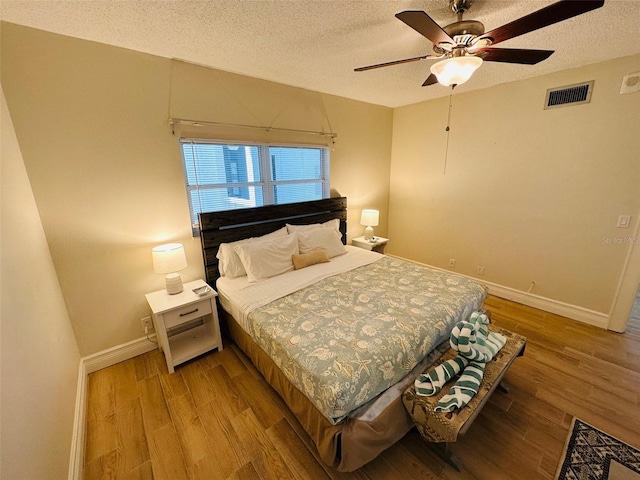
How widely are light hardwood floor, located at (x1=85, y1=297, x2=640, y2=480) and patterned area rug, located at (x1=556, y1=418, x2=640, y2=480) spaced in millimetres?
51

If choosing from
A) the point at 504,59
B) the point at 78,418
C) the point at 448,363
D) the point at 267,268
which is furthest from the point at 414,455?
the point at 504,59

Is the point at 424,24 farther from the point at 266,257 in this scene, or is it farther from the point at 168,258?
the point at 168,258

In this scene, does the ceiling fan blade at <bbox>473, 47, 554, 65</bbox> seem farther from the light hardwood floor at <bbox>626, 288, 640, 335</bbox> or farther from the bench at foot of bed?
the light hardwood floor at <bbox>626, 288, 640, 335</bbox>

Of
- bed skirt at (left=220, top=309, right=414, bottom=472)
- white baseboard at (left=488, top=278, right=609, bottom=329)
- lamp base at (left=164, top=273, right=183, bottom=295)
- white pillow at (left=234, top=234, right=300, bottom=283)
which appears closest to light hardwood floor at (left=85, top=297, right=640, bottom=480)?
bed skirt at (left=220, top=309, right=414, bottom=472)

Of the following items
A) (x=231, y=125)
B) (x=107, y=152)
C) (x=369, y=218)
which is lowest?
(x=369, y=218)

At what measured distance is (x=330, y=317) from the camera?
5.89 ft

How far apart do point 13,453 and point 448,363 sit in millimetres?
1947

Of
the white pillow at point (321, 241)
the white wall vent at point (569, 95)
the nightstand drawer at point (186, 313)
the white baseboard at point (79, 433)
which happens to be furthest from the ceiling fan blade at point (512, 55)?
the white baseboard at point (79, 433)

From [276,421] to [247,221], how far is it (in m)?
1.77

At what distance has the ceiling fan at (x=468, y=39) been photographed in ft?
3.83

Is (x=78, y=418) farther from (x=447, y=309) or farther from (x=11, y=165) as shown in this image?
(x=447, y=309)

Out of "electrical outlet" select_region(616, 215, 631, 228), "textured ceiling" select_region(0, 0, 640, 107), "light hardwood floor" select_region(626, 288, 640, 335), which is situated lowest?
"light hardwood floor" select_region(626, 288, 640, 335)

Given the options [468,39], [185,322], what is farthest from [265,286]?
[468,39]

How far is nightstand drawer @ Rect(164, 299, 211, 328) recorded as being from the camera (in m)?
2.04
